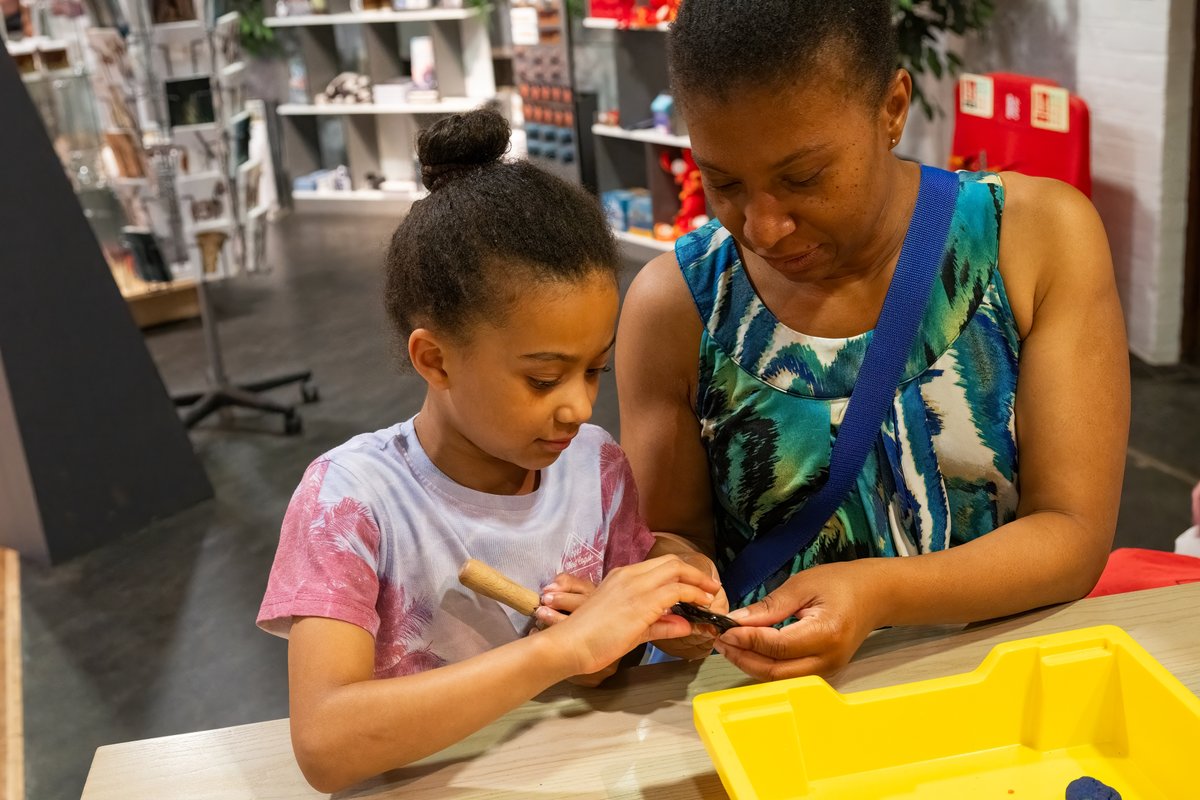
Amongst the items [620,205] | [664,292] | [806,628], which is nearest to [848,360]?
[664,292]

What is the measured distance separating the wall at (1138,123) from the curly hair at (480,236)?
12.1ft

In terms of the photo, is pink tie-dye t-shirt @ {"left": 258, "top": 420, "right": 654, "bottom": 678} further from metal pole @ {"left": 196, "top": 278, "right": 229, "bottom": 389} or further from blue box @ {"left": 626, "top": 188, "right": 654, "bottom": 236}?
blue box @ {"left": 626, "top": 188, "right": 654, "bottom": 236}

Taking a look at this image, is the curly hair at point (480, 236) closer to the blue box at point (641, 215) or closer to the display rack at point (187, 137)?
the display rack at point (187, 137)

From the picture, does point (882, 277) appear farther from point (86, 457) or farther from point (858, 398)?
point (86, 457)

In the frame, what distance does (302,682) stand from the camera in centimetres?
105

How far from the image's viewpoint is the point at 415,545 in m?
1.20

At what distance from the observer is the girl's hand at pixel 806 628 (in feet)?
3.66

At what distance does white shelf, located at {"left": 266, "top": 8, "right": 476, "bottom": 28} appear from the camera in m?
7.59

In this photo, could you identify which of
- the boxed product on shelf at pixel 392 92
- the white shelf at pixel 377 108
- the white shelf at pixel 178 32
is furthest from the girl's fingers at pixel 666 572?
the boxed product on shelf at pixel 392 92

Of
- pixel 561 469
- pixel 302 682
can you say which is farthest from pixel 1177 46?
pixel 302 682

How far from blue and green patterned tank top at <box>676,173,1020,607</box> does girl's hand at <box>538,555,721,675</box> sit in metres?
0.30

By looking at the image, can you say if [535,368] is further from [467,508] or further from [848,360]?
[848,360]

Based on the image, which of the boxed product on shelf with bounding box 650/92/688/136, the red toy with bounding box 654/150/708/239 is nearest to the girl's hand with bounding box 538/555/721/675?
the red toy with bounding box 654/150/708/239

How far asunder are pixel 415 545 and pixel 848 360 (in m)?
0.52
